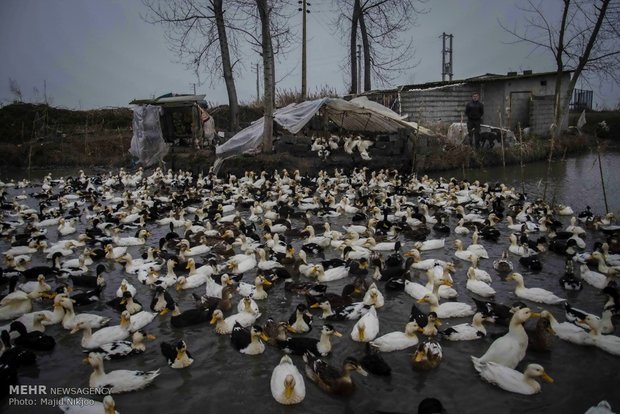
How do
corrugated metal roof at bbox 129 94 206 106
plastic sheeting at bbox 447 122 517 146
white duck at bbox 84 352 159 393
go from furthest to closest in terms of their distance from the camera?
corrugated metal roof at bbox 129 94 206 106 < plastic sheeting at bbox 447 122 517 146 < white duck at bbox 84 352 159 393

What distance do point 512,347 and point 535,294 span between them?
2.03 meters

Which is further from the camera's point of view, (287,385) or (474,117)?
(474,117)

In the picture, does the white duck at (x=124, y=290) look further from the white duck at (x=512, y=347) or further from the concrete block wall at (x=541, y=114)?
the concrete block wall at (x=541, y=114)

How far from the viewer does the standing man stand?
19.8m

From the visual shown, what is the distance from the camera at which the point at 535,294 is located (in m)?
6.89

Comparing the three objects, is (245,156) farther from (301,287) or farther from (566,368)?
(566,368)

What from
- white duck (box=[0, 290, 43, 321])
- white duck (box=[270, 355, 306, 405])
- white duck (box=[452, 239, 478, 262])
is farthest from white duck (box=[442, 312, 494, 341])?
white duck (box=[0, 290, 43, 321])

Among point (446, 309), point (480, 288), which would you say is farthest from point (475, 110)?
point (446, 309)

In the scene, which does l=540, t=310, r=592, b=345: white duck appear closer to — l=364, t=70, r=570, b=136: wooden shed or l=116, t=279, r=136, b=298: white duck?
l=116, t=279, r=136, b=298: white duck

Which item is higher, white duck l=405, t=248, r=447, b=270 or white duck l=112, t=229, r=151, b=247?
white duck l=112, t=229, r=151, b=247

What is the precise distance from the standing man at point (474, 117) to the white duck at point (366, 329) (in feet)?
52.9

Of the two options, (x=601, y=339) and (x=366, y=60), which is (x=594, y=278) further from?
(x=366, y=60)

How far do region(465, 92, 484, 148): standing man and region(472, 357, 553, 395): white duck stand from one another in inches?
658

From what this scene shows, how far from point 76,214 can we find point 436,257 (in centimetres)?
1033
